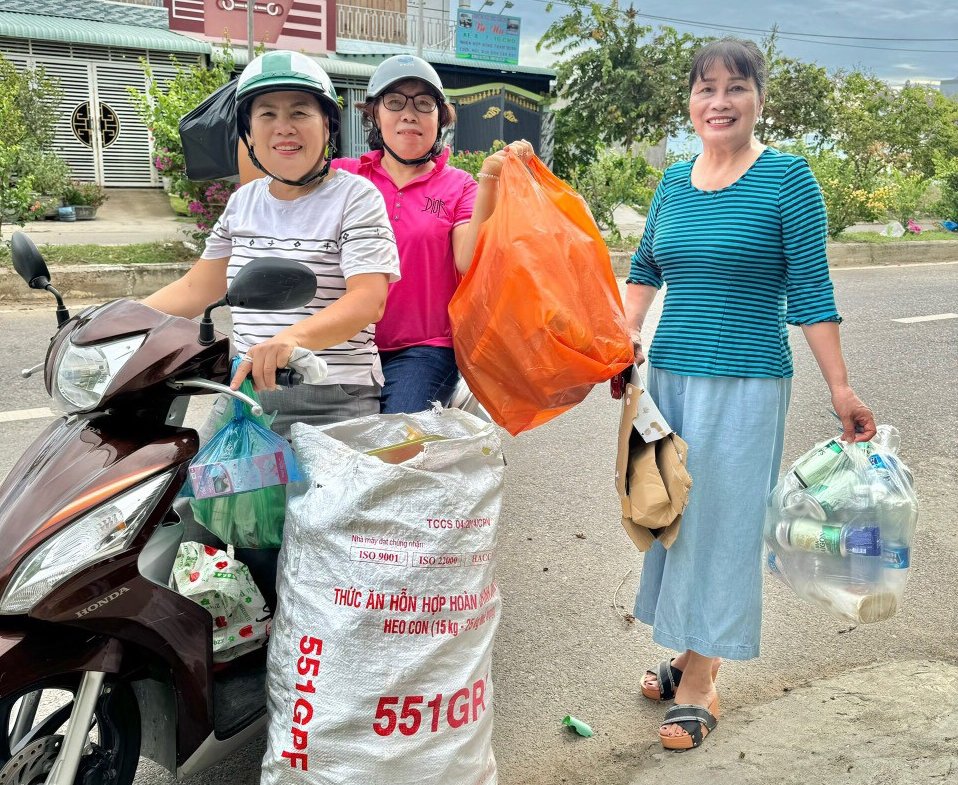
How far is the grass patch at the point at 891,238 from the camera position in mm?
13953

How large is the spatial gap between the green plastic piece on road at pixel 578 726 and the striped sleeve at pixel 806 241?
4.17ft

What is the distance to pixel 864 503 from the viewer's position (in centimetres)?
241

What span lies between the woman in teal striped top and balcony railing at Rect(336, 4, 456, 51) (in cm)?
1976

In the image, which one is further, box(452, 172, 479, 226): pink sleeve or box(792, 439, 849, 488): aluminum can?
box(452, 172, 479, 226): pink sleeve

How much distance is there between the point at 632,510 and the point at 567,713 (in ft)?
2.33

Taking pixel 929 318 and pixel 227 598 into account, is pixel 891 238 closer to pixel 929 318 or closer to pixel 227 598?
pixel 929 318

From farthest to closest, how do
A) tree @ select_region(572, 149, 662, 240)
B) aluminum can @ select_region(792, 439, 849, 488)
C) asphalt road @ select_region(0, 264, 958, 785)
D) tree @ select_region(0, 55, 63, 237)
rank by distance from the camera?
tree @ select_region(572, 149, 662, 240)
tree @ select_region(0, 55, 63, 237)
asphalt road @ select_region(0, 264, 958, 785)
aluminum can @ select_region(792, 439, 849, 488)

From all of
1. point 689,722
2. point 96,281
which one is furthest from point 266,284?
point 96,281

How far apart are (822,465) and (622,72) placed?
17109 millimetres

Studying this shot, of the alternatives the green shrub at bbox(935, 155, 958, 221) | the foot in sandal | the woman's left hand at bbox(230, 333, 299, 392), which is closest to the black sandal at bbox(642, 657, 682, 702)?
the foot in sandal

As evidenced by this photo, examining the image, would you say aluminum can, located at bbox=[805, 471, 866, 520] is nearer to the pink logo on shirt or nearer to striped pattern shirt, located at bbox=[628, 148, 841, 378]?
striped pattern shirt, located at bbox=[628, 148, 841, 378]

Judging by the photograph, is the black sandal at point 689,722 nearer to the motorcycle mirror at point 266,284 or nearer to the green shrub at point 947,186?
the motorcycle mirror at point 266,284

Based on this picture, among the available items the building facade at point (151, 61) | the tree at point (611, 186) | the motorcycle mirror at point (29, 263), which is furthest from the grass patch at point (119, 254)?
the motorcycle mirror at point (29, 263)

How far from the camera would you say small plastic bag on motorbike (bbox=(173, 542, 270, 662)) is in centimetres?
225
